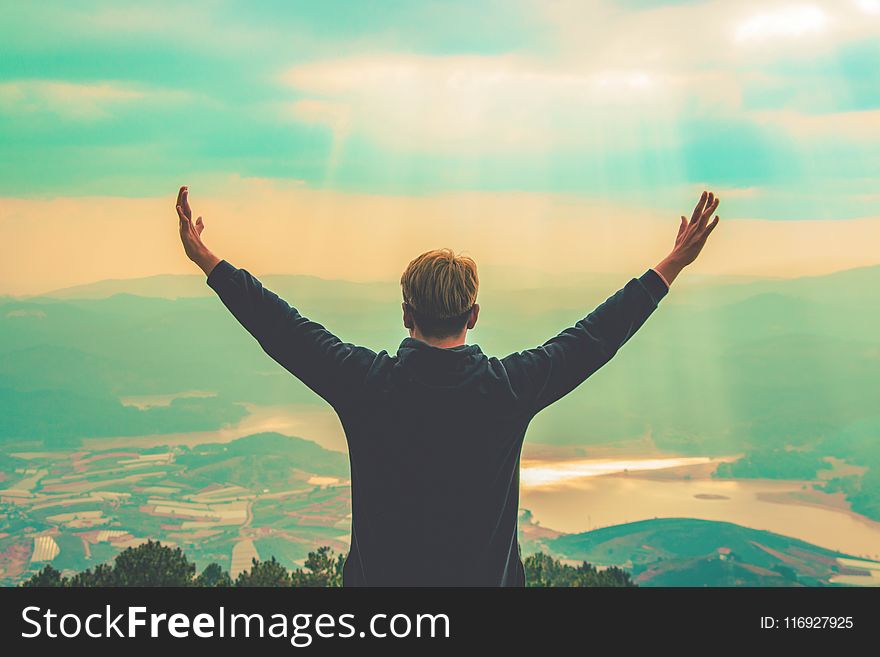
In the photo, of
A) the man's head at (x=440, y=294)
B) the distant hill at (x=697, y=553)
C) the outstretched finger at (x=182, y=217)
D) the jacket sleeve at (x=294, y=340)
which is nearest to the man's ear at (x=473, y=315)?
the man's head at (x=440, y=294)

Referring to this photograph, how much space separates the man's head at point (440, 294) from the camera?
4.18 feet

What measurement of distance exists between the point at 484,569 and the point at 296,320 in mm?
493

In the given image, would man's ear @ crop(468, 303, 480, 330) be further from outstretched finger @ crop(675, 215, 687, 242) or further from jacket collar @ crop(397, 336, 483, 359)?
outstretched finger @ crop(675, 215, 687, 242)

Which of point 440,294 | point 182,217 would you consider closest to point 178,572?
point 182,217

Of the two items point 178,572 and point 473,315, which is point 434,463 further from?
point 178,572

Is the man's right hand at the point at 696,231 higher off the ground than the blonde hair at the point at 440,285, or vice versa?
the man's right hand at the point at 696,231

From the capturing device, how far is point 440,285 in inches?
49.9

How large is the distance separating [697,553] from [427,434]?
392 inches

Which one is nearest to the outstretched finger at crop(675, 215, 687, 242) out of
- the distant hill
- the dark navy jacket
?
the dark navy jacket

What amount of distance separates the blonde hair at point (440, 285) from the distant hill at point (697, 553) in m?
8.34

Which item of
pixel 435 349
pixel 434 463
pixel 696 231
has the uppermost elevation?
pixel 696 231

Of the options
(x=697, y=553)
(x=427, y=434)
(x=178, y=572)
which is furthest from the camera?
(x=697, y=553)

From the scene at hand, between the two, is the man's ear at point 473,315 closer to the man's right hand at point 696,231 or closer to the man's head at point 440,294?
the man's head at point 440,294

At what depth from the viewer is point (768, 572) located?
10.3 meters
